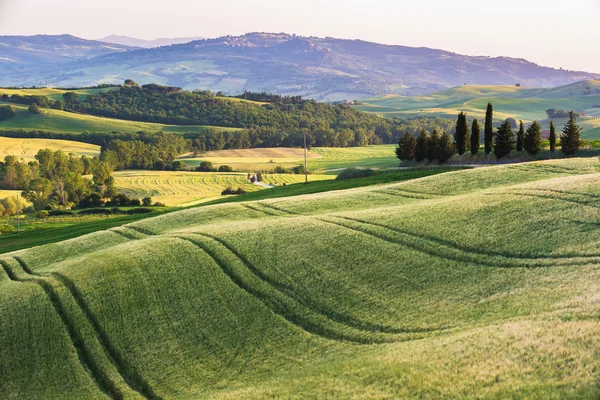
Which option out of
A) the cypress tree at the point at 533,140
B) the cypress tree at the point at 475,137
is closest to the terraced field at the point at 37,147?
the cypress tree at the point at 475,137

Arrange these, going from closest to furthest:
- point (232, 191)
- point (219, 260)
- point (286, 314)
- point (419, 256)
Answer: point (286, 314), point (419, 256), point (219, 260), point (232, 191)

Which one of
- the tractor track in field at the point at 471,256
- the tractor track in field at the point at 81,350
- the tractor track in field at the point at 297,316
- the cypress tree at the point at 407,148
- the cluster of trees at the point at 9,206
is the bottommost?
the cluster of trees at the point at 9,206

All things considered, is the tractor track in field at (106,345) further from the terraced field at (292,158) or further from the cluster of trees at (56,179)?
the terraced field at (292,158)

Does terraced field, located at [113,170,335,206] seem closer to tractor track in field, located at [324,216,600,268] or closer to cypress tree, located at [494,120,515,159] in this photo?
cypress tree, located at [494,120,515,159]

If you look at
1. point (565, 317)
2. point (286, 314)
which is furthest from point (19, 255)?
point (565, 317)

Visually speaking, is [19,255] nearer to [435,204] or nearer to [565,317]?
[435,204]

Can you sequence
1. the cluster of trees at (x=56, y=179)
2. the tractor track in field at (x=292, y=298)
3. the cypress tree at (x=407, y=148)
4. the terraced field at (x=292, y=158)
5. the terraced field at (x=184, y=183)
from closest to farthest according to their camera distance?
the tractor track in field at (x=292, y=298) < the cypress tree at (x=407, y=148) < the terraced field at (x=184, y=183) < the cluster of trees at (x=56, y=179) < the terraced field at (x=292, y=158)

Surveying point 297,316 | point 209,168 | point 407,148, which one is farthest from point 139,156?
point 297,316
